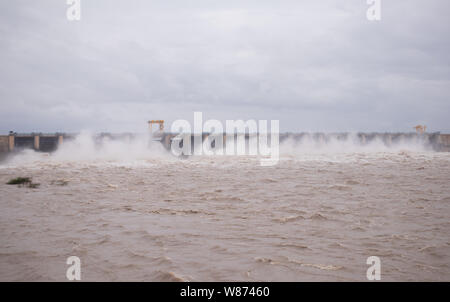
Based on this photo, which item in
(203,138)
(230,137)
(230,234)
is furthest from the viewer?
(230,137)

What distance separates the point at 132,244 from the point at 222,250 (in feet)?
6.10

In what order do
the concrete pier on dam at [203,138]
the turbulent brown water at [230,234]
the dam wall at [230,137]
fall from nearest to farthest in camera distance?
the turbulent brown water at [230,234] → the concrete pier on dam at [203,138] → the dam wall at [230,137]

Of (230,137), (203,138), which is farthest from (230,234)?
(230,137)

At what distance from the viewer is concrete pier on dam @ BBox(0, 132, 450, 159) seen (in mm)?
49031

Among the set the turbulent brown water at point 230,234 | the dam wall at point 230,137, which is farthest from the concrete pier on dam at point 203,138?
the turbulent brown water at point 230,234

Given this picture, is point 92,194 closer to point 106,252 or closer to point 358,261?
point 106,252

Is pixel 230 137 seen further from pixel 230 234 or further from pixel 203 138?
pixel 230 234

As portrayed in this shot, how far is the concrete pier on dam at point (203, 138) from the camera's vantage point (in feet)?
161

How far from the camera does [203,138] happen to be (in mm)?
59438

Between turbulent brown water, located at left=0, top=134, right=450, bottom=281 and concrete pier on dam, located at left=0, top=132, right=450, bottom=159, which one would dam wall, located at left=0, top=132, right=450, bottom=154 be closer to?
concrete pier on dam, located at left=0, top=132, right=450, bottom=159

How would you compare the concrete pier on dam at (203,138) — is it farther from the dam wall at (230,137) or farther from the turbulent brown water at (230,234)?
the turbulent brown water at (230,234)

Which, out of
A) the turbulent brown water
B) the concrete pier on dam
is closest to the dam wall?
the concrete pier on dam
